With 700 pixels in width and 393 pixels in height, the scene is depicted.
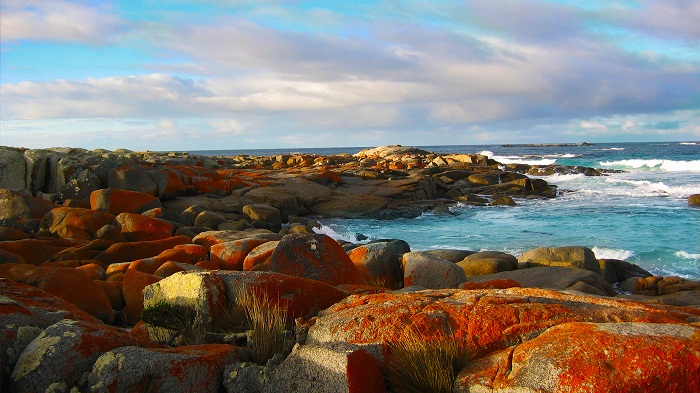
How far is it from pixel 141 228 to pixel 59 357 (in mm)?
11497

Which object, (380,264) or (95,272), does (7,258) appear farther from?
(380,264)

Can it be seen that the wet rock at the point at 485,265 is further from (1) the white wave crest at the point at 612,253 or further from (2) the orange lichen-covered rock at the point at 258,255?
(1) the white wave crest at the point at 612,253

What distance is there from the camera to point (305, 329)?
17.6 feet

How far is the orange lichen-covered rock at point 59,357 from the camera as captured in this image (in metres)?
4.11

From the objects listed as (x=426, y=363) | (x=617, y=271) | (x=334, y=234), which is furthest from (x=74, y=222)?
(x=617, y=271)

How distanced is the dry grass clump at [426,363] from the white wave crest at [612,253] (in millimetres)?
15512

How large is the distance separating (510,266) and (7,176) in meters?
19.2

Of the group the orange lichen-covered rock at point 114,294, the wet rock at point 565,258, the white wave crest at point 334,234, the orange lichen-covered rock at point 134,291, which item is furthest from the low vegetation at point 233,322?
the white wave crest at point 334,234

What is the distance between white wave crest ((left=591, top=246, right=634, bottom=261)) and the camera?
719 inches

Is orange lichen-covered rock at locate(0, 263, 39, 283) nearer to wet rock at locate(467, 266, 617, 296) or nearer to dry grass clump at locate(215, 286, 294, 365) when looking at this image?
dry grass clump at locate(215, 286, 294, 365)

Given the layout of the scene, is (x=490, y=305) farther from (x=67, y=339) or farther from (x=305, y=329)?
(x=67, y=339)

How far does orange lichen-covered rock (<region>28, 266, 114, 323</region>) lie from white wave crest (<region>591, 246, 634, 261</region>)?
15.9 meters

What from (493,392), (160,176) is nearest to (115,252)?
(493,392)

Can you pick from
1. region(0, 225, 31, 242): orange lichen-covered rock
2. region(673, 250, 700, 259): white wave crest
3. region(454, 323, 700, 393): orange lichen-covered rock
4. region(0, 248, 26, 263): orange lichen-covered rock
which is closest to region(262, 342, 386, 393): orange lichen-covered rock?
region(454, 323, 700, 393): orange lichen-covered rock
